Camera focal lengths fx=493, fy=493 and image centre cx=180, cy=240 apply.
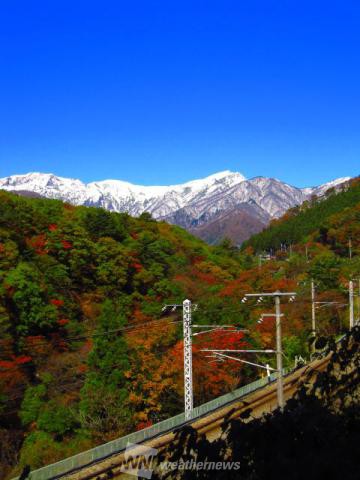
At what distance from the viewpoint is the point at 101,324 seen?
2995 cm

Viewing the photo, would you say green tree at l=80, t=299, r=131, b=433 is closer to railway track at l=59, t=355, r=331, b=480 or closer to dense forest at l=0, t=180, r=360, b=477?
dense forest at l=0, t=180, r=360, b=477

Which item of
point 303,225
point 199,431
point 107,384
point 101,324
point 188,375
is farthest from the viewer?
point 303,225

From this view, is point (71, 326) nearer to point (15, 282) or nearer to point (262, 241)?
point (15, 282)

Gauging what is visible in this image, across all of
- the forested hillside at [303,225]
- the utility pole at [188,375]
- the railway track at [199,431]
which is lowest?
the railway track at [199,431]

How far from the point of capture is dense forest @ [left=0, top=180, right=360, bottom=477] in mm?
23891

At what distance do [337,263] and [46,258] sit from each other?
26869 mm

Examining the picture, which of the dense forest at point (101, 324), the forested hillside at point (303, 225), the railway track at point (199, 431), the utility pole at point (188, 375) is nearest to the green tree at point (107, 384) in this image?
the dense forest at point (101, 324)

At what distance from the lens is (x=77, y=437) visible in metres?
23.1

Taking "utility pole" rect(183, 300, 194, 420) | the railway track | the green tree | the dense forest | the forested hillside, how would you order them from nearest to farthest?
the railway track
"utility pole" rect(183, 300, 194, 420)
the green tree
the dense forest
the forested hillside

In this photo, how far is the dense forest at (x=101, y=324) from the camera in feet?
78.4

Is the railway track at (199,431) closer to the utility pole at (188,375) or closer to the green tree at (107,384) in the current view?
the utility pole at (188,375)

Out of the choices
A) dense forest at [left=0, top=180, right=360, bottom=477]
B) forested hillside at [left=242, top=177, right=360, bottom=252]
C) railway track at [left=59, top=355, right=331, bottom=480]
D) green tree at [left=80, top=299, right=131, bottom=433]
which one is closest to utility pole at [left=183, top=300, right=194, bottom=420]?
railway track at [left=59, top=355, right=331, bottom=480]

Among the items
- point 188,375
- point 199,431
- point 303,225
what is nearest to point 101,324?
point 188,375

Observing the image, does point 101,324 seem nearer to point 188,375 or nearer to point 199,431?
point 188,375
